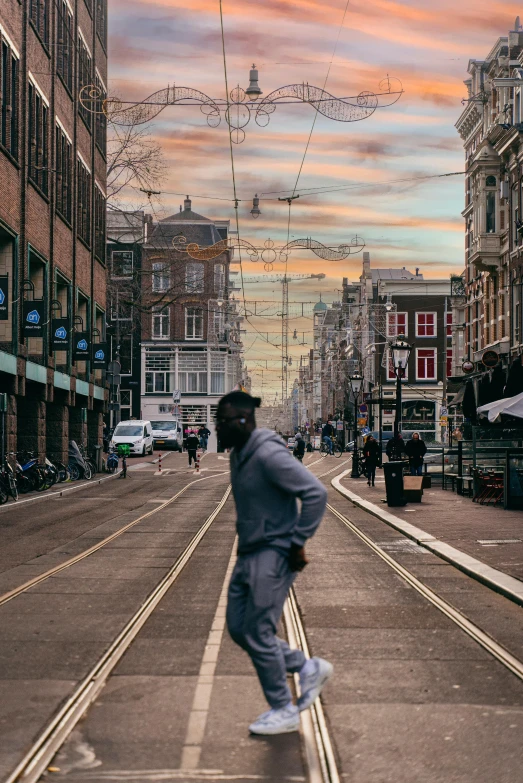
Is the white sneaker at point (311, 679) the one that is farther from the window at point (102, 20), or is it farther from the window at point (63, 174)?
the window at point (102, 20)

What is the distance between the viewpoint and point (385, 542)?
58.0 ft

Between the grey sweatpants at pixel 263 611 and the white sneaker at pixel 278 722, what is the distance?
0.04 meters

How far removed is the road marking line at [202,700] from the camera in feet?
18.5

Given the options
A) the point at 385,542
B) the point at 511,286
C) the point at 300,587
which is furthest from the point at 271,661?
the point at 511,286

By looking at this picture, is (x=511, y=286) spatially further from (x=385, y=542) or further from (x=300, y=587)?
(x=300, y=587)

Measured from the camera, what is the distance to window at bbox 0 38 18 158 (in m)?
30.5

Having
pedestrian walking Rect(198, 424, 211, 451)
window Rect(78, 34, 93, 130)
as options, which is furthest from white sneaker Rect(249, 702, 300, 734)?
pedestrian walking Rect(198, 424, 211, 451)

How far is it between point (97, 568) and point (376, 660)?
21.2 ft

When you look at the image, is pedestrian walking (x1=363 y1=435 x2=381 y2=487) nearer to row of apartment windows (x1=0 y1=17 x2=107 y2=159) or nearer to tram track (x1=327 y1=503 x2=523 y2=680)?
row of apartment windows (x1=0 y1=17 x2=107 y2=159)

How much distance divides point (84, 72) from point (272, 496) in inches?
1692

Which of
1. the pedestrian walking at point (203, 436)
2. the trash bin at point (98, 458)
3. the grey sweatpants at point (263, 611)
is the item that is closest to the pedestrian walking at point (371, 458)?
the trash bin at point (98, 458)

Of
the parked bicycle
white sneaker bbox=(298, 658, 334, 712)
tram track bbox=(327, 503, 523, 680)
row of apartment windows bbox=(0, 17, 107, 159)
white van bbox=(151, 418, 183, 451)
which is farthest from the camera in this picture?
white van bbox=(151, 418, 183, 451)

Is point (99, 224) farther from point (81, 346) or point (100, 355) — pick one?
point (81, 346)

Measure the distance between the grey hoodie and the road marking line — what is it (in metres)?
1.02
